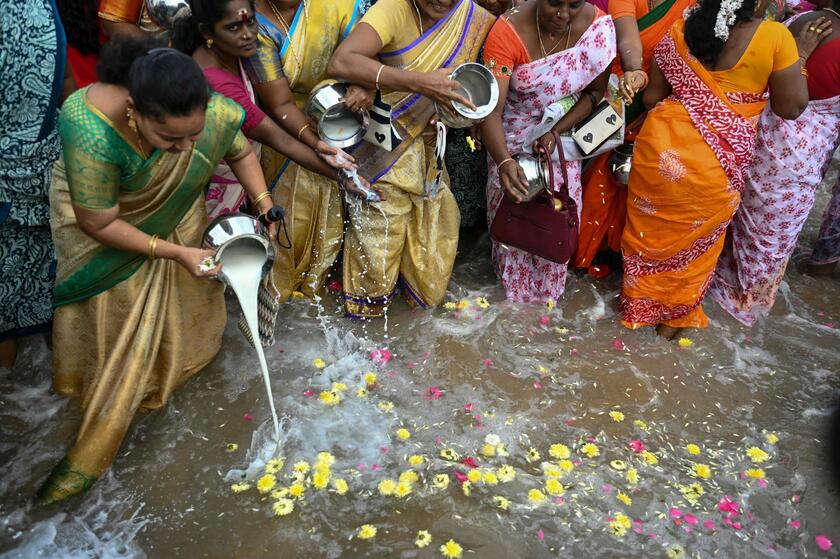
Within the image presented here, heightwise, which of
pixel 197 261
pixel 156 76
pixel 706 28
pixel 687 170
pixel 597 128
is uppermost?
pixel 706 28

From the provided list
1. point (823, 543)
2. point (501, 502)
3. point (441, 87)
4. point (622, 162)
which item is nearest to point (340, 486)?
point (501, 502)

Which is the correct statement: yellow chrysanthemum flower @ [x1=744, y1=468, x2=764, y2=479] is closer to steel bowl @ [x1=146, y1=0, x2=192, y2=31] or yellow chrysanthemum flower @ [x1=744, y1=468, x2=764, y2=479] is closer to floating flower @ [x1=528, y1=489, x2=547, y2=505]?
floating flower @ [x1=528, y1=489, x2=547, y2=505]

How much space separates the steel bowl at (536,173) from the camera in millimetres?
3555

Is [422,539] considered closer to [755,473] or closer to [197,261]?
[197,261]

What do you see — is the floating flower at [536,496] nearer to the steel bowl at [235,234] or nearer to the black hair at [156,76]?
the steel bowl at [235,234]

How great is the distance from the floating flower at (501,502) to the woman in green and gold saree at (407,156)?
4.60ft

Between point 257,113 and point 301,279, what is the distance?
1.11 m

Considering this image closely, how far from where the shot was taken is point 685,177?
3.49m

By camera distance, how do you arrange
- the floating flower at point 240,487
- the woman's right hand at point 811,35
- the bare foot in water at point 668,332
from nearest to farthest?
the floating flower at point 240,487 < the woman's right hand at point 811,35 < the bare foot in water at point 668,332

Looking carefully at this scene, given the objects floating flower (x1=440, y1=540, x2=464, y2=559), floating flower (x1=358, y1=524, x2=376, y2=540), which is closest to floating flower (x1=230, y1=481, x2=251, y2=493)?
floating flower (x1=358, y1=524, x2=376, y2=540)

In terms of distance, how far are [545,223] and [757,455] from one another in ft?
4.83

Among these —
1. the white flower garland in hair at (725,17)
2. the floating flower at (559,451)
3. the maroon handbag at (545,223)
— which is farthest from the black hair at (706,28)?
the floating flower at (559,451)

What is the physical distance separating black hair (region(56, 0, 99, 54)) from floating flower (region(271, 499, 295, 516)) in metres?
2.31

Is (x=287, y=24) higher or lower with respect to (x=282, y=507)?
higher
